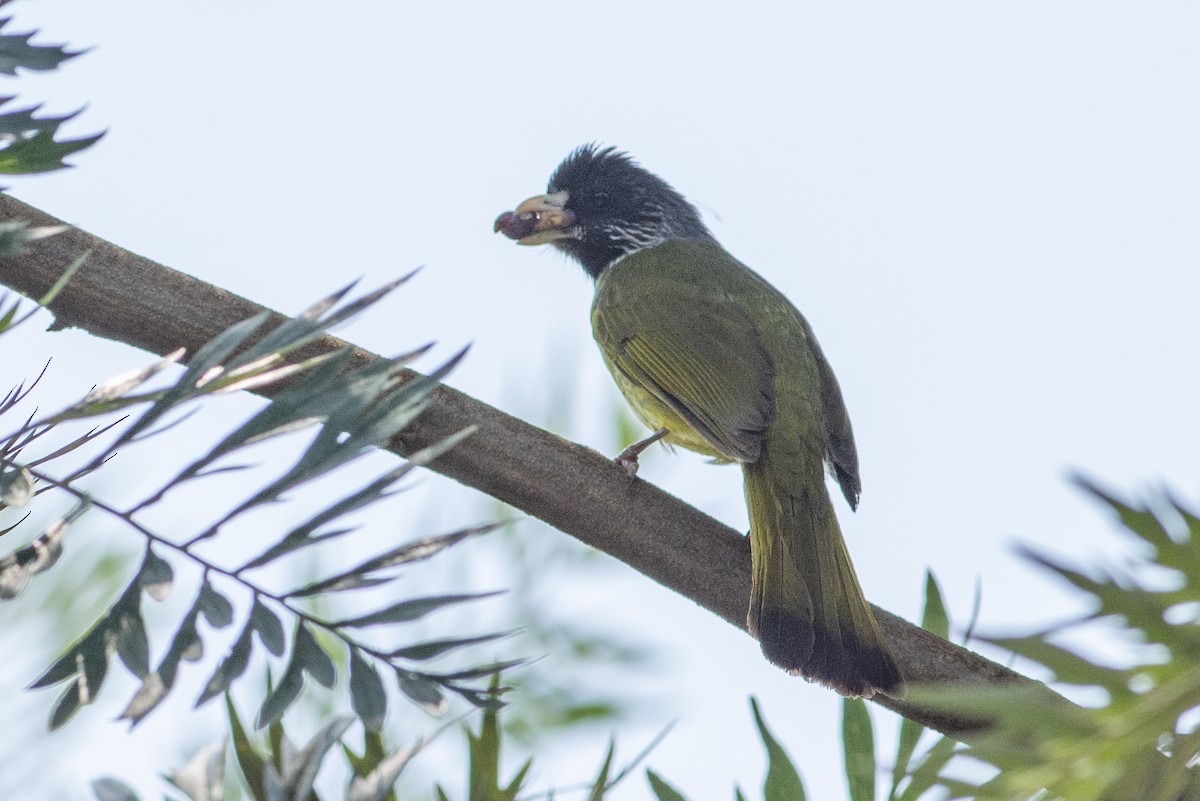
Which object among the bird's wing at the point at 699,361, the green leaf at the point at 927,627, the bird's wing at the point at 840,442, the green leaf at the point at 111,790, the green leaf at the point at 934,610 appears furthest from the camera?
the bird's wing at the point at 840,442

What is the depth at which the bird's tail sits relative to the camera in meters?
2.41

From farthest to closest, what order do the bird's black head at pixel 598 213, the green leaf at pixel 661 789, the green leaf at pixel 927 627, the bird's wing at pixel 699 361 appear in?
the bird's black head at pixel 598 213 < the bird's wing at pixel 699 361 < the green leaf at pixel 927 627 < the green leaf at pixel 661 789

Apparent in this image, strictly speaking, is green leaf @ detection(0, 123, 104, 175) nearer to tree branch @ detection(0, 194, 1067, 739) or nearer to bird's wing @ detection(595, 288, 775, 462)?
tree branch @ detection(0, 194, 1067, 739)

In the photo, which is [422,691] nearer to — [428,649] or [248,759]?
[428,649]

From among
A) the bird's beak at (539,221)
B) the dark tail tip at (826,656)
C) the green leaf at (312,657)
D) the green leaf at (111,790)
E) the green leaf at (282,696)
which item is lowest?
the green leaf at (111,790)

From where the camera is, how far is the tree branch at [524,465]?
2010mm

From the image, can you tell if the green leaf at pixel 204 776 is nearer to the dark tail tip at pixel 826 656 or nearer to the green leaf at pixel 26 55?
the green leaf at pixel 26 55

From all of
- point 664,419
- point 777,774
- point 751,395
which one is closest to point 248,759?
point 777,774

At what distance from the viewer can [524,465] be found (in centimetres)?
214

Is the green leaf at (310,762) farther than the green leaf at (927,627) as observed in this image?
No

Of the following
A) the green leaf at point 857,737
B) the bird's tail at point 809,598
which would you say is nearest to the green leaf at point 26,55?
the green leaf at point 857,737

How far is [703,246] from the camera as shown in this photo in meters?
4.93

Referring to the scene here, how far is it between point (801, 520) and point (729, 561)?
57cm

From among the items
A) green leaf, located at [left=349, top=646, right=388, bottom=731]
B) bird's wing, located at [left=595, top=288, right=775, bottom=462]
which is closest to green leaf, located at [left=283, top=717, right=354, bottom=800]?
green leaf, located at [left=349, top=646, right=388, bottom=731]
